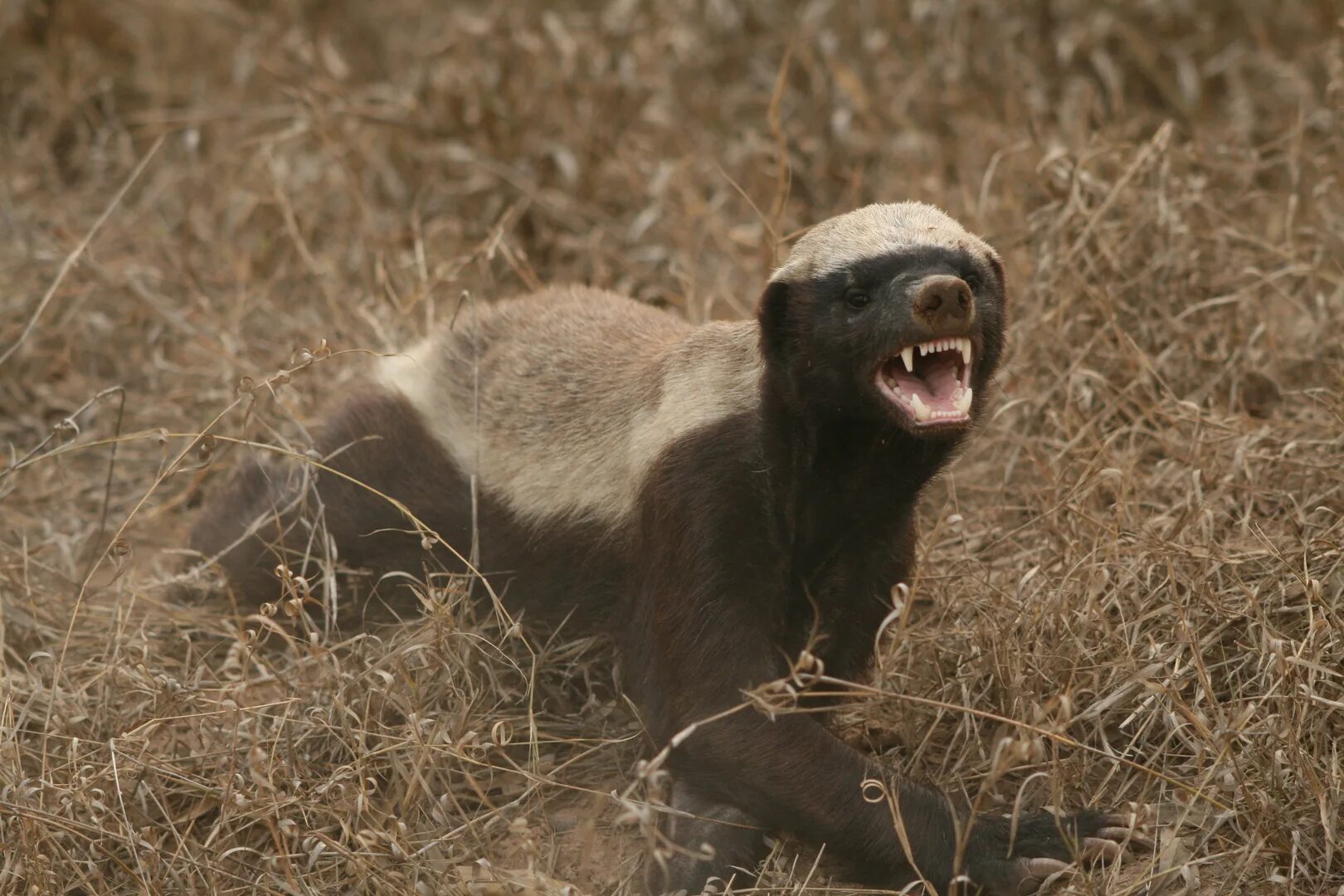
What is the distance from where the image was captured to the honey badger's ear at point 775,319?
12.3 feet

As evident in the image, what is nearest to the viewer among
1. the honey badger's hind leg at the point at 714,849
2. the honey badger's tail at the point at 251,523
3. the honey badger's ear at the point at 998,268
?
the honey badger's hind leg at the point at 714,849

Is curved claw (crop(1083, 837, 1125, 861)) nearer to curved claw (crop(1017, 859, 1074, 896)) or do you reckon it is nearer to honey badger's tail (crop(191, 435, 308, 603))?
curved claw (crop(1017, 859, 1074, 896))

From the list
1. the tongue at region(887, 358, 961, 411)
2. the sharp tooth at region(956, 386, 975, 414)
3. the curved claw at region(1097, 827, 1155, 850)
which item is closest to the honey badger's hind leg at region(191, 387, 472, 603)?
the tongue at region(887, 358, 961, 411)

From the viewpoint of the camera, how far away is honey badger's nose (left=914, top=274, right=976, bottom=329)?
3494 millimetres

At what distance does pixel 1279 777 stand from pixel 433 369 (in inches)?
101

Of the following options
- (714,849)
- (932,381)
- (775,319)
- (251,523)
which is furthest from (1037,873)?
(251,523)

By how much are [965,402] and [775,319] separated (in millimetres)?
497

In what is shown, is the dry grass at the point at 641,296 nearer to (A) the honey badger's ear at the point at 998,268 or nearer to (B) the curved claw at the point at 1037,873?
(B) the curved claw at the point at 1037,873

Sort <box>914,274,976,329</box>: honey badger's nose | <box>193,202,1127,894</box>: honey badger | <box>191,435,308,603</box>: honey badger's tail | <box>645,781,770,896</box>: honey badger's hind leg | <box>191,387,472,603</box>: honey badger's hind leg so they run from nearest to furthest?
<box>914,274,976,329</box>: honey badger's nose → <box>193,202,1127,894</box>: honey badger → <box>645,781,770,896</box>: honey badger's hind leg → <box>191,387,472,603</box>: honey badger's hind leg → <box>191,435,308,603</box>: honey badger's tail

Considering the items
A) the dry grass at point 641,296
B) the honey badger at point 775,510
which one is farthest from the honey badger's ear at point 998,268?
the dry grass at point 641,296

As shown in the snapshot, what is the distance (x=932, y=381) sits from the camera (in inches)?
146

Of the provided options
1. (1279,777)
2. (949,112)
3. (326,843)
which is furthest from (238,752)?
(949,112)

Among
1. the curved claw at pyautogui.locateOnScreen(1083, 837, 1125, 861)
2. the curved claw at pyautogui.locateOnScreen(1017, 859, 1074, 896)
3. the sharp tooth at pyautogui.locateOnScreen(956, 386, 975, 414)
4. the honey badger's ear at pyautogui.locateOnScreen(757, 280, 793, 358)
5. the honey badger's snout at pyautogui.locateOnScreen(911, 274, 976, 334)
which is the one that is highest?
the honey badger's snout at pyautogui.locateOnScreen(911, 274, 976, 334)

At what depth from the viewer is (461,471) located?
4.49 m
